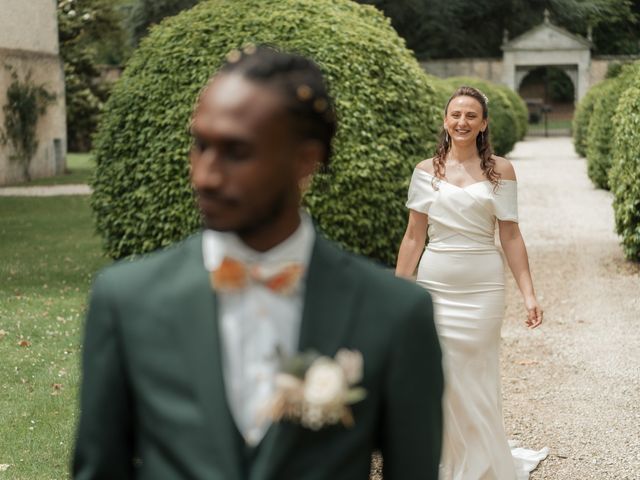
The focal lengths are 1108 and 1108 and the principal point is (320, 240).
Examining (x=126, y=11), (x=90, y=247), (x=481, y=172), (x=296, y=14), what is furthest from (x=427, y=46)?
(x=481, y=172)

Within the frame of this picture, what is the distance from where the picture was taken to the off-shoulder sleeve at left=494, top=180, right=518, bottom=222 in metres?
5.92

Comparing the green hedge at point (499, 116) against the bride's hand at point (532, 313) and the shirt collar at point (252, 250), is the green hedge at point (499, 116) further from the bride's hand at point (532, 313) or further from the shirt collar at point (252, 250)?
the shirt collar at point (252, 250)

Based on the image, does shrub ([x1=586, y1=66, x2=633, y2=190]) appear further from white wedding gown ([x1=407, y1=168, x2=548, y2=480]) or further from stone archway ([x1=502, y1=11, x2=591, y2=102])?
stone archway ([x1=502, y1=11, x2=591, y2=102])

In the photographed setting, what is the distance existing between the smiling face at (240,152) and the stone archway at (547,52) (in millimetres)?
54246

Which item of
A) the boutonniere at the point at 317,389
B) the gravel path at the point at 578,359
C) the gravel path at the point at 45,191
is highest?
the boutonniere at the point at 317,389

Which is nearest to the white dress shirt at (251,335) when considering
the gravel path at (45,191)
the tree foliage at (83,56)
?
the gravel path at (45,191)

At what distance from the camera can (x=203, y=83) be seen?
9555 millimetres

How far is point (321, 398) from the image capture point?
1793 mm

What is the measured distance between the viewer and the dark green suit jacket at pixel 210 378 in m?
1.86

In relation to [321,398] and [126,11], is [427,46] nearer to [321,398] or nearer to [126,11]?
[126,11]

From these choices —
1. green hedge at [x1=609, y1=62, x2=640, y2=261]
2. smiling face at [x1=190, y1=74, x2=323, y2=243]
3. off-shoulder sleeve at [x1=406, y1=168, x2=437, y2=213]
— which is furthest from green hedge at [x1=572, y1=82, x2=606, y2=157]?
smiling face at [x1=190, y1=74, x2=323, y2=243]

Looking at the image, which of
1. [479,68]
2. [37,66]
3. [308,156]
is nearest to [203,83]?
[308,156]

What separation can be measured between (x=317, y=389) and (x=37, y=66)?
30.1 m

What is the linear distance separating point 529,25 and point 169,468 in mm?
58388
